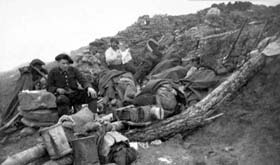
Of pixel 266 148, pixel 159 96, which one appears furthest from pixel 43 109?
pixel 266 148

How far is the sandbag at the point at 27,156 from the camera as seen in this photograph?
10.1ft

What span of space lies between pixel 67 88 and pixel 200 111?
2431 millimetres

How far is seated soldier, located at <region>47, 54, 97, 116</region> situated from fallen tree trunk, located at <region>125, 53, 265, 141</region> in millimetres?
1087

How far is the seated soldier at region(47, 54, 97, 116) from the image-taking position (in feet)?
15.4

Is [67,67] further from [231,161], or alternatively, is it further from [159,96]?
[231,161]

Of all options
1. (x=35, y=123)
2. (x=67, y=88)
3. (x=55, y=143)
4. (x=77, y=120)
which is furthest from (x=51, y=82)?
(x=55, y=143)

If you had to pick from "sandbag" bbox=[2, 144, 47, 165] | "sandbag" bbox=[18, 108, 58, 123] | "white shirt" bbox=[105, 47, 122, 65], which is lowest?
"sandbag" bbox=[18, 108, 58, 123]

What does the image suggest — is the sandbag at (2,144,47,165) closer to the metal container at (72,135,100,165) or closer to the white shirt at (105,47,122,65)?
the metal container at (72,135,100,165)

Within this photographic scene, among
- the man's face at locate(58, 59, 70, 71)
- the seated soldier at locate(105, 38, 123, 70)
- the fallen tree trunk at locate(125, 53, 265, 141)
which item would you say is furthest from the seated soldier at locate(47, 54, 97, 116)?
the seated soldier at locate(105, 38, 123, 70)

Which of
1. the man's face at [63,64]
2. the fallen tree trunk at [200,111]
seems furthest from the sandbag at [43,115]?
the fallen tree trunk at [200,111]

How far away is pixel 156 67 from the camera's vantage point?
7309 millimetres

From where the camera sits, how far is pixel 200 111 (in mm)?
4570

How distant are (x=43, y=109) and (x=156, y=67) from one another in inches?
134

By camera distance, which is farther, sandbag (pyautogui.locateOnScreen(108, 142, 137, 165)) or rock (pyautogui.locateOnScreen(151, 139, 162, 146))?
rock (pyautogui.locateOnScreen(151, 139, 162, 146))
